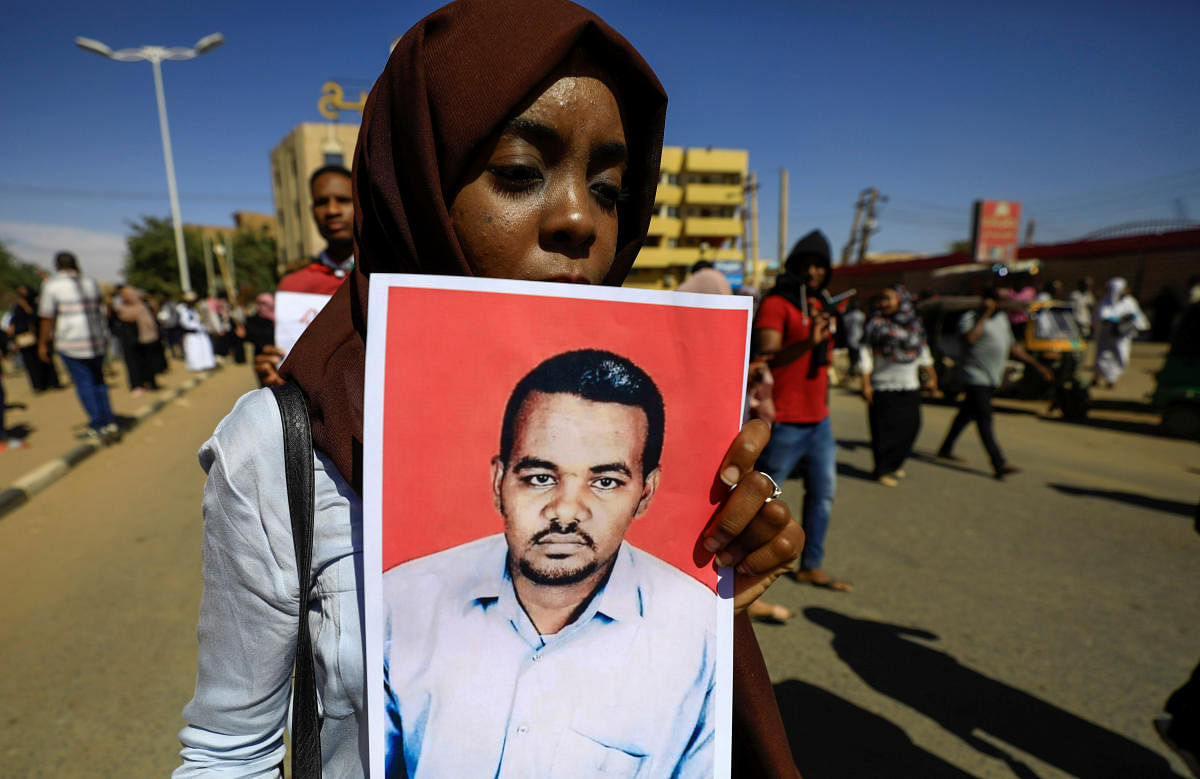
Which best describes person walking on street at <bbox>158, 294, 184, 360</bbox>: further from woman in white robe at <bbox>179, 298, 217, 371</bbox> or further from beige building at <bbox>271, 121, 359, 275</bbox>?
beige building at <bbox>271, 121, 359, 275</bbox>

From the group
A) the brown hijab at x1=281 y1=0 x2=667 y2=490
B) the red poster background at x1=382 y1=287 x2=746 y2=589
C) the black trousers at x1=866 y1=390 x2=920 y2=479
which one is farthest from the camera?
the black trousers at x1=866 y1=390 x2=920 y2=479

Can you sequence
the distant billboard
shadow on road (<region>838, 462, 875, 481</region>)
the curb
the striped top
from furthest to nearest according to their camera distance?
the distant billboard, the striped top, shadow on road (<region>838, 462, 875, 481</region>), the curb

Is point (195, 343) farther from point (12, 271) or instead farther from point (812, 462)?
point (12, 271)

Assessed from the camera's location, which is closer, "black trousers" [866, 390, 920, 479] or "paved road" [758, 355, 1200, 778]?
"paved road" [758, 355, 1200, 778]

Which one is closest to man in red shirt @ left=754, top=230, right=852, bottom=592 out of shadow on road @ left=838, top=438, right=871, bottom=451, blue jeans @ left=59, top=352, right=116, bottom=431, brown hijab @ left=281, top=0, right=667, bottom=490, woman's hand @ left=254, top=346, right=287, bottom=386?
woman's hand @ left=254, top=346, right=287, bottom=386

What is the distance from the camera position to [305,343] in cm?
80

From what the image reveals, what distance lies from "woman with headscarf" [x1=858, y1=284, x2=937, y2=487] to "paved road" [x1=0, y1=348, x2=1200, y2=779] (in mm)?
411

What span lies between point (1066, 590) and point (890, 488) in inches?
74.2

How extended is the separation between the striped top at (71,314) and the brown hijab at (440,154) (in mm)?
7015

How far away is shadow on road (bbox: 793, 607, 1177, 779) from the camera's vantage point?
7.44 ft

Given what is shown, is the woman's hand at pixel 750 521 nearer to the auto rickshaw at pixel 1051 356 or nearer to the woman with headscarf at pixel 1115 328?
the auto rickshaw at pixel 1051 356

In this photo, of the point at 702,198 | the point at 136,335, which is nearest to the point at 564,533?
the point at 136,335

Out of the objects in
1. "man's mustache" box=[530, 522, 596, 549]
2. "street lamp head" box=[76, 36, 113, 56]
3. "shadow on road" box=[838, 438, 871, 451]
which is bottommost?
"shadow on road" box=[838, 438, 871, 451]

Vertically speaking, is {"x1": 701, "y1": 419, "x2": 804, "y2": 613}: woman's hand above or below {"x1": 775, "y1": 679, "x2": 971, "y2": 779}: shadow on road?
above
